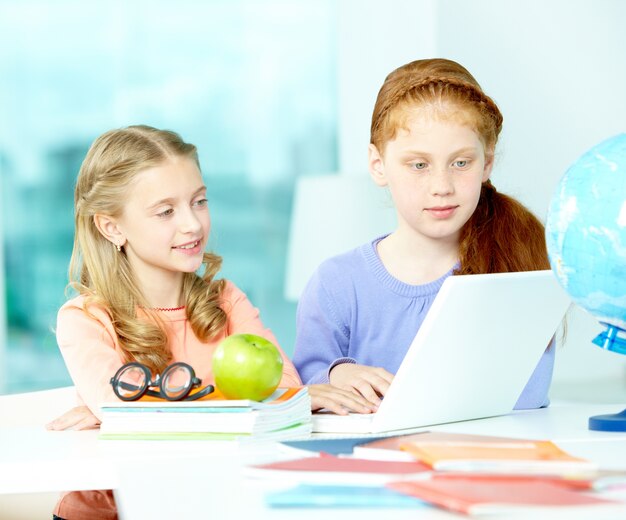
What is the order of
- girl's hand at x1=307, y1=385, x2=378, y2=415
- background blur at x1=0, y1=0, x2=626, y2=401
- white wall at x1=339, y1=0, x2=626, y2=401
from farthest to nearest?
background blur at x1=0, y1=0, x2=626, y2=401 → white wall at x1=339, y1=0, x2=626, y2=401 → girl's hand at x1=307, y1=385, x2=378, y2=415

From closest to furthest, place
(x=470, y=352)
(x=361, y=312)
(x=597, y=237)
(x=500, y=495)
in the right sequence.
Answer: (x=500, y=495)
(x=597, y=237)
(x=470, y=352)
(x=361, y=312)

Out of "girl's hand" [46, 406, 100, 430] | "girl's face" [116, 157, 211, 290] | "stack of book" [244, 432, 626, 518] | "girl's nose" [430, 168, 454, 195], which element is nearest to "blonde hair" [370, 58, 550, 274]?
"girl's nose" [430, 168, 454, 195]

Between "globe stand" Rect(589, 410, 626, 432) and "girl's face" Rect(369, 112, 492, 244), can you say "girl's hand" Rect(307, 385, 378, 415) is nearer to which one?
"globe stand" Rect(589, 410, 626, 432)

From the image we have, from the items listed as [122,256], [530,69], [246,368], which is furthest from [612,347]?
[530,69]

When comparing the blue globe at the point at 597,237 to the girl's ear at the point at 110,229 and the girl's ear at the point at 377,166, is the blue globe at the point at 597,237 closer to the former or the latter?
the girl's ear at the point at 377,166

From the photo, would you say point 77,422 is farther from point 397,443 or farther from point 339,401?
point 397,443

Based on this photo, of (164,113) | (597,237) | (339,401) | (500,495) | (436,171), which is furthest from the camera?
(164,113)

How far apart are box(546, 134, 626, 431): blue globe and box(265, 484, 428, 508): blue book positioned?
1.94 feet

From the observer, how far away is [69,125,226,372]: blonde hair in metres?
2.02

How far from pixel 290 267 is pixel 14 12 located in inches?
129

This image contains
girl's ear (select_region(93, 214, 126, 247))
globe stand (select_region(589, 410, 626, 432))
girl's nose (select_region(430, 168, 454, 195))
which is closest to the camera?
globe stand (select_region(589, 410, 626, 432))

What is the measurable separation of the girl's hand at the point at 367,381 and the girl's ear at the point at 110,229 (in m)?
0.59

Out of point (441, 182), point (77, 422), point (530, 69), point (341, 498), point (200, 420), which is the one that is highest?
point (530, 69)

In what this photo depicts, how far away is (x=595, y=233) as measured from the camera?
1438 millimetres
